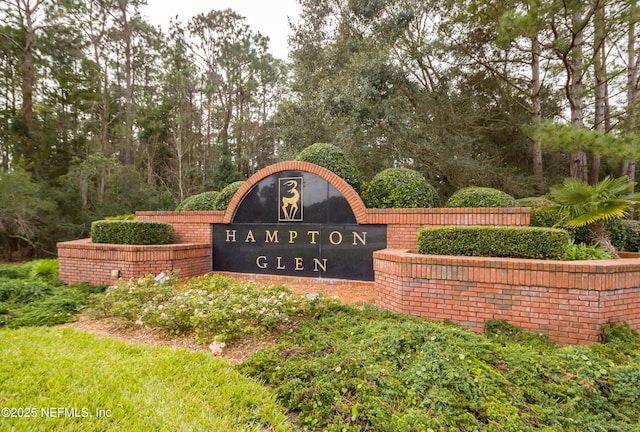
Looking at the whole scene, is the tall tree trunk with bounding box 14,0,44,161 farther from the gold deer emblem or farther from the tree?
the gold deer emblem

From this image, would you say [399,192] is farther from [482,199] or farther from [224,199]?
[224,199]

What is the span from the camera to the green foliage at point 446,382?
2.14 meters

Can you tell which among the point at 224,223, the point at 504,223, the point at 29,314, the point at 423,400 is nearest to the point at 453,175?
the point at 504,223

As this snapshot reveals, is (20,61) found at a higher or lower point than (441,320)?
higher

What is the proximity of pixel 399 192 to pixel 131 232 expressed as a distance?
534 centimetres

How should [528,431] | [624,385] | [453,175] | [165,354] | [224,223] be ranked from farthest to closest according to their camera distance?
1. [453,175]
2. [224,223]
3. [165,354]
4. [624,385]
5. [528,431]

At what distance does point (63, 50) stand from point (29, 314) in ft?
56.5

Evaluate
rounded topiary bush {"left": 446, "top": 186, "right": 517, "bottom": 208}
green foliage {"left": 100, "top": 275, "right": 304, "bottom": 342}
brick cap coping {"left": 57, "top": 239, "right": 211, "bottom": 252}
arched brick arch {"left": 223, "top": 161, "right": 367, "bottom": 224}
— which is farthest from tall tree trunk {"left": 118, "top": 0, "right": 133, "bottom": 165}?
rounded topiary bush {"left": 446, "top": 186, "right": 517, "bottom": 208}

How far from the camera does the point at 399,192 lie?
632cm

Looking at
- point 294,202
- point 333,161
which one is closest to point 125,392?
point 294,202

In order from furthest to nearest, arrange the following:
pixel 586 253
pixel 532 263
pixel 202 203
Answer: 1. pixel 202 203
2. pixel 586 253
3. pixel 532 263

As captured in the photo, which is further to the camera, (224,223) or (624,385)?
(224,223)

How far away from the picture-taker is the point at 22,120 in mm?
15219

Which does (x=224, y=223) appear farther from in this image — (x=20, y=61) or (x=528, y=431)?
(x=20, y=61)
